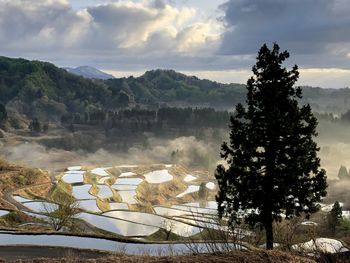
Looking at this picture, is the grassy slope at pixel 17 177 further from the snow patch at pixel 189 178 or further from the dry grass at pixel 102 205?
the snow patch at pixel 189 178

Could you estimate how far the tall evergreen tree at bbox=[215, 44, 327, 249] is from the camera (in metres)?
30.5

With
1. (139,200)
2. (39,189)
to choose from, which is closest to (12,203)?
(39,189)

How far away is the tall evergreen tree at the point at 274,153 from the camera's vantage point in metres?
30.5

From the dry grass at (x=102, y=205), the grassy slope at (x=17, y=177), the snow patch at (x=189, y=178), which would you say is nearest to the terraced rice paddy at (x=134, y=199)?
the dry grass at (x=102, y=205)

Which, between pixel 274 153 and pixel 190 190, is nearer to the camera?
pixel 274 153

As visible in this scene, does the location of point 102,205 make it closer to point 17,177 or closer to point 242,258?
point 17,177

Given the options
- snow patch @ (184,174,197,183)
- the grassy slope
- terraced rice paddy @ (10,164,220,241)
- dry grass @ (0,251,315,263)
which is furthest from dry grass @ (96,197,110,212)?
snow patch @ (184,174,197,183)

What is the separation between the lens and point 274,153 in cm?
3103

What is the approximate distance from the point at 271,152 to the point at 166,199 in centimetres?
10823

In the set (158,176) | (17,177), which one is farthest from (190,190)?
(17,177)

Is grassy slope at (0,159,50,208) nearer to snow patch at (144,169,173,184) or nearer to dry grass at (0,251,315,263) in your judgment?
snow patch at (144,169,173,184)

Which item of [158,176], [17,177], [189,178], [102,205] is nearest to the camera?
[102,205]

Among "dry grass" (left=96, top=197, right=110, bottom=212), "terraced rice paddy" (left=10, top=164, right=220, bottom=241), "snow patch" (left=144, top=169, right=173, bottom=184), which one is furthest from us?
"snow patch" (left=144, top=169, right=173, bottom=184)

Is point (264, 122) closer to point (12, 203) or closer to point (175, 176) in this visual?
point (12, 203)
